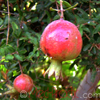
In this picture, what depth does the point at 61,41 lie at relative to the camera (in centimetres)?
64

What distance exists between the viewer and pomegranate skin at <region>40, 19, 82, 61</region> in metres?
0.64

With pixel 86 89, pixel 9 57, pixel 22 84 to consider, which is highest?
pixel 9 57

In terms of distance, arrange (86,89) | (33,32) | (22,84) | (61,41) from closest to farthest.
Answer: (61,41) → (22,84) → (33,32) → (86,89)

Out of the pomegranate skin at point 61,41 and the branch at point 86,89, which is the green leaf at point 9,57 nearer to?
the pomegranate skin at point 61,41

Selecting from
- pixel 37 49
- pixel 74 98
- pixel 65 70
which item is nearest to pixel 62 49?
pixel 37 49

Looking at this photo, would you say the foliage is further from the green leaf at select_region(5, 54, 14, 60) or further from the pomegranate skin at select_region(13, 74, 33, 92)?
the pomegranate skin at select_region(13, 74, 33, 92)

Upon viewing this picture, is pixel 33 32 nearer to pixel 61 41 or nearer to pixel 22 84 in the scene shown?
pixel 22 84

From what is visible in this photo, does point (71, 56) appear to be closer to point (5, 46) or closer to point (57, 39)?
point (57, 39)

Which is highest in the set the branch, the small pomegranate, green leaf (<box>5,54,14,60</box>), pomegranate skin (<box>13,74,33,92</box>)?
the small pomegranate

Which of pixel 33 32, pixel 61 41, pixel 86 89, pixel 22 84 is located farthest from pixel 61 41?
pixel 86 89

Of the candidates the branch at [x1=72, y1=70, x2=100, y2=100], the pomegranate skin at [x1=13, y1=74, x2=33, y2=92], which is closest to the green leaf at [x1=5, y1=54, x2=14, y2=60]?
the pomegranate skin at [x1=13, y1=74, x2=33, y2=92]

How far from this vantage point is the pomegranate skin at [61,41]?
0.64 meters

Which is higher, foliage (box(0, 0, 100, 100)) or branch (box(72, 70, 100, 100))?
foliage (box(0, 0, 100, 100))

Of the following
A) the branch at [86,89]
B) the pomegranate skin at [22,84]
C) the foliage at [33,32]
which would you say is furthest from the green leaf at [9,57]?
the branch at [86,89]
